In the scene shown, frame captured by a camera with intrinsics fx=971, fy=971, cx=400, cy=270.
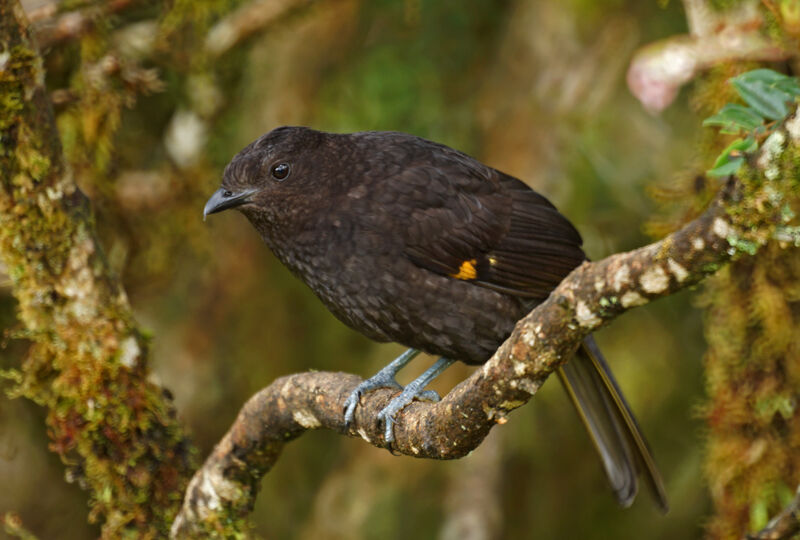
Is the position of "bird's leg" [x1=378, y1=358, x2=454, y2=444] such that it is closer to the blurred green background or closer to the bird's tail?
the bird's tail

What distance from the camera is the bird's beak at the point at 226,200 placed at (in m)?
3.54

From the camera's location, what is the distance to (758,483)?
3.63 meters

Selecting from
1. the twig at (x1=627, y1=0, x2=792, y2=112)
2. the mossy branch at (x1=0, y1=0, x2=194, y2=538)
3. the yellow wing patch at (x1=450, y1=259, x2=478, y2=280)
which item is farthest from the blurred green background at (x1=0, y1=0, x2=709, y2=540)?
the yellow wing patch at (x1=450, y1=259, x2=478, y2=280)

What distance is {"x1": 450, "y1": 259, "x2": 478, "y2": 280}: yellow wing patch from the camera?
11.7 feet

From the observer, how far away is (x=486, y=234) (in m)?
3.69

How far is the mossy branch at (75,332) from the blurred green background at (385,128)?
1324mm

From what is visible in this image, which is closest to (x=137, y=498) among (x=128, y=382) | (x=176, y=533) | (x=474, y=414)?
(x=176, y=533)

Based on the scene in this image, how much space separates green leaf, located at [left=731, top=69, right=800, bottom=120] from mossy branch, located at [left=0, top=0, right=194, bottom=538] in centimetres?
213

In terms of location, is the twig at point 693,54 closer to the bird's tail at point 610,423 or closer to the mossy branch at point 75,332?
the bird's tail at point 610,423

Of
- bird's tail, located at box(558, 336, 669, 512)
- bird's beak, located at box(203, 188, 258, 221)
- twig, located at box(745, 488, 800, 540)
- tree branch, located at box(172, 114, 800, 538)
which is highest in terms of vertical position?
bird's beak, located at box(203, 188, 258, 221)

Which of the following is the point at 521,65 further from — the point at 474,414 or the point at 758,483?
the point at 474,414

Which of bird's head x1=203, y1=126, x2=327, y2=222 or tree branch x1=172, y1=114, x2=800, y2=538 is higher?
bird's head x1=203, y1=126, x2=327, y2=222

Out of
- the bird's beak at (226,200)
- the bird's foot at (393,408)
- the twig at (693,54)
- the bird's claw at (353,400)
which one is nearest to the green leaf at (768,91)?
the twig at (693,54)

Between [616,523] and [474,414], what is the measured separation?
324 centimetres
